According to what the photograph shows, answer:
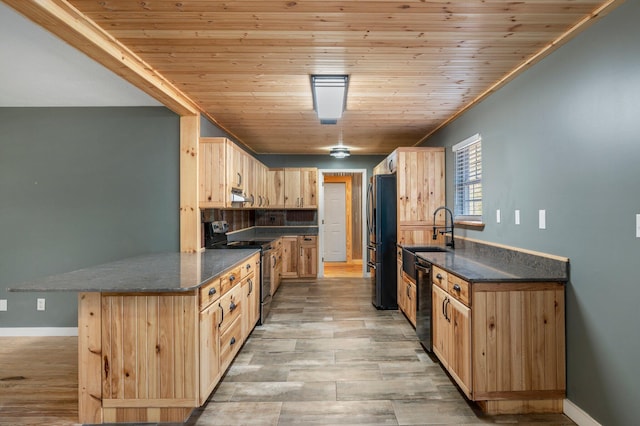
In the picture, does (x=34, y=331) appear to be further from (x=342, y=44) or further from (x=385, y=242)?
(x=342, y=44)

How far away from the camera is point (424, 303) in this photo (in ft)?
9.61

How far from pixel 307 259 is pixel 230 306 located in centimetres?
364

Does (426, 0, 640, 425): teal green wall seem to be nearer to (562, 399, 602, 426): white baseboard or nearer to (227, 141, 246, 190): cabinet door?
(562, 399, 602, 426): white baseboard

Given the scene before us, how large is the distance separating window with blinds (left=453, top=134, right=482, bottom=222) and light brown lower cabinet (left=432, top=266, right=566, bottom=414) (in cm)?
133

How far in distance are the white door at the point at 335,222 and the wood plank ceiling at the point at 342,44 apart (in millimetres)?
4814

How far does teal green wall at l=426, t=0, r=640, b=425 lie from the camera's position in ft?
5.40

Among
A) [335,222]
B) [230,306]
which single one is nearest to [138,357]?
[230,306]

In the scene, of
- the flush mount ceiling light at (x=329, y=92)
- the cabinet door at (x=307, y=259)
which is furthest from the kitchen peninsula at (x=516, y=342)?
the cabinet door at (x=307, y=259)

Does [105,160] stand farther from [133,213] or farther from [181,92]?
[181,92]

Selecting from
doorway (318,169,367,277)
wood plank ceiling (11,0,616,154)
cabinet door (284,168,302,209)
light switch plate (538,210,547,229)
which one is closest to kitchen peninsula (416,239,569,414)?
light switch plate (538,210,547,229)

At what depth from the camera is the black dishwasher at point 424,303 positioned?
112 inches

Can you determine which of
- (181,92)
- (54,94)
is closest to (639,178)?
(181,92)

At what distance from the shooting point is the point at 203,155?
3.44 metres

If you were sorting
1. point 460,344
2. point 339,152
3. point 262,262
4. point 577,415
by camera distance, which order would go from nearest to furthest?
point 577,415 → point 460,344 → point 262,262 → point 339,152
